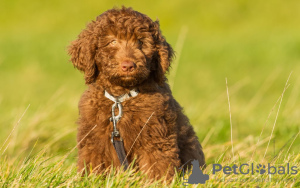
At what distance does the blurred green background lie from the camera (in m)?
8.11

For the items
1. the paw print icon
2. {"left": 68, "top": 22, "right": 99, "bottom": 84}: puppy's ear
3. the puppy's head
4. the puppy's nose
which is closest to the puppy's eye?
the puppy's head

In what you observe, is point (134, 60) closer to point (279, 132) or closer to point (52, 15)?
point (279, 132)

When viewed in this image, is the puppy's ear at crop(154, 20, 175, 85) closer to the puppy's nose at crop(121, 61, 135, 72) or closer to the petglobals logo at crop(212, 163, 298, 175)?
the puppy's nose at crop(121, 61, 135, 72)

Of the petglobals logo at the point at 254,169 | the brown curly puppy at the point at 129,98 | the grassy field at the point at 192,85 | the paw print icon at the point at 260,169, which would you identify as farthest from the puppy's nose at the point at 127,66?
the paw print icon at the point at 260,169

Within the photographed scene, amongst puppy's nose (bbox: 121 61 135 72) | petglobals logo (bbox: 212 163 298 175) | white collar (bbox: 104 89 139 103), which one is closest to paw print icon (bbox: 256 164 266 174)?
petglobals logo (bbox: 212 163 298 175)

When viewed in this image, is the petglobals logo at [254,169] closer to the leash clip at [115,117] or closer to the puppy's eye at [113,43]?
the leash clip at [115,117]

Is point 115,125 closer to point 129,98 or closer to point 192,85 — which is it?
point 129,98

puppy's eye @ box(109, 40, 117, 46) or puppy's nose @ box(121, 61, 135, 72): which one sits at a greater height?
puppy's eye @ box(109, 40, 117, 46)

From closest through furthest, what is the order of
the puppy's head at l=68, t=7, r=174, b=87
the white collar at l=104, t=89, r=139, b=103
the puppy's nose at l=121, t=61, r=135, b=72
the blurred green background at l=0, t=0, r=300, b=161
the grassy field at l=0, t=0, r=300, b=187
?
the puppy's nose at l=121, t=61, r=135, b=72 → the puppy's head at l=68, t=7, r=174, b=87 → the grassy field at l=0, t=0, r=300, b=187 → the white collar at l=104, t=89, r=139, b=103 → the blurred green background at l=0, t=0, r=300, b=161

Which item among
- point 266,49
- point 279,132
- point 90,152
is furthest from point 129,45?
point 266,49

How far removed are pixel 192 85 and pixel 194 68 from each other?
2.09 m

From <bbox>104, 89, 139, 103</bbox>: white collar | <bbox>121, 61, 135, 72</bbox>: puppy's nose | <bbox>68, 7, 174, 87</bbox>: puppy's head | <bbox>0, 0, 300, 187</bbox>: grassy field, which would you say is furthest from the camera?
<bbox>104, 89, 139, 103</bbox>: white collar

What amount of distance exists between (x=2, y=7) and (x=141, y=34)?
33275mm

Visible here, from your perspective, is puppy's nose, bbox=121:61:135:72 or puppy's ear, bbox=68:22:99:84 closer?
puppy's nose, bbox=121:61:135:72
